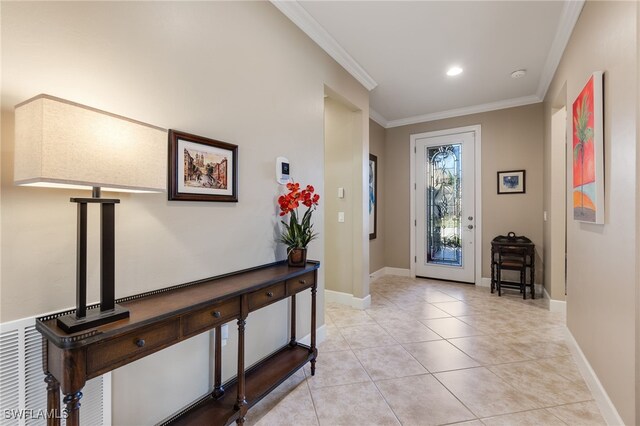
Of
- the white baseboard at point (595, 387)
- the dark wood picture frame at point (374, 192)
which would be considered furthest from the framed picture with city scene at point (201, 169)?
the dark wood picture frame at point (374, 192)

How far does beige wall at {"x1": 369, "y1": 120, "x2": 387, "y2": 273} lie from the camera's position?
16.6 feet

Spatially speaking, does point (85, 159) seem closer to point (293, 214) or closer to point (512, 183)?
point (293, 214)

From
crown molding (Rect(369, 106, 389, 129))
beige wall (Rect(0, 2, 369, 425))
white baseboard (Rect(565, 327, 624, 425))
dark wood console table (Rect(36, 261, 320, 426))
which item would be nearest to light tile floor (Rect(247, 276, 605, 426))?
white baseboard (Rect(565, 327, 624, 425))

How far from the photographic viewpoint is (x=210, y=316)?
1.41 m

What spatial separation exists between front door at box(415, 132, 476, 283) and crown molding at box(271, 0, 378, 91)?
207 centimetres

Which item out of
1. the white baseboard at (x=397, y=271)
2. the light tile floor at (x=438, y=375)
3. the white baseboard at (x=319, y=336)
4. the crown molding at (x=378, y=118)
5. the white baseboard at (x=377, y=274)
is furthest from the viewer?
the white baseboard at (x=397, y=271)

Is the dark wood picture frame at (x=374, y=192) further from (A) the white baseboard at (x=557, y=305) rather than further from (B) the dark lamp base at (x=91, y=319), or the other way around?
(B) the dark lamp base at (x=91, y=319)

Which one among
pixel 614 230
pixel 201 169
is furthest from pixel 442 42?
pixel 201 169

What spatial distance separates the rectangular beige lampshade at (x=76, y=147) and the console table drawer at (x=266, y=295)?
85 cm

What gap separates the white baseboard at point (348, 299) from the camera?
3.64m

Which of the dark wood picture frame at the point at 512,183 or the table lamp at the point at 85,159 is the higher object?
the dark wood picture frame at the point at 512,183

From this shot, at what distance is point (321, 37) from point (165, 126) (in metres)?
1.86

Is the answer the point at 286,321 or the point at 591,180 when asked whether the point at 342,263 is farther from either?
the point at 591,180

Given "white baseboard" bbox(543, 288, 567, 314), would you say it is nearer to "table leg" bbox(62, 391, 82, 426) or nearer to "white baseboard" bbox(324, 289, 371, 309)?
"white baseboard" bbox(324, 289, 371, 309)
